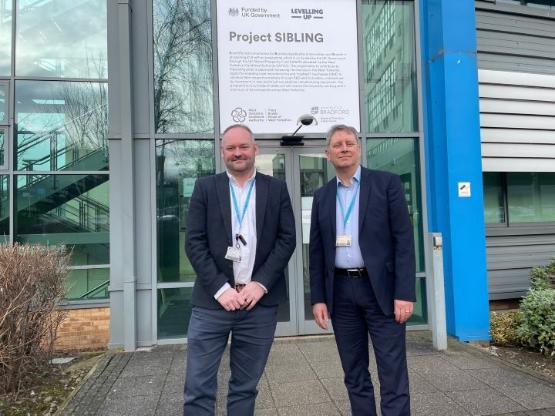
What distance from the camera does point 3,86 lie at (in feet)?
18.5

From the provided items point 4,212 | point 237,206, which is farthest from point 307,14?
point 4,212

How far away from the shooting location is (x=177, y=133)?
5.47 m

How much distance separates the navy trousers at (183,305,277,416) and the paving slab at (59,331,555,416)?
105 cm

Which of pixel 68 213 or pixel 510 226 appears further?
pixel 510 226

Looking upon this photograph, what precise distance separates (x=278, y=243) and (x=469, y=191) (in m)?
3.57

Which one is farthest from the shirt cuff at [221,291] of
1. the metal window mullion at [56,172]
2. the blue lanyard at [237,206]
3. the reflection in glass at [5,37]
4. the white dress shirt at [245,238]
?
the reflection in glass at [5,37]

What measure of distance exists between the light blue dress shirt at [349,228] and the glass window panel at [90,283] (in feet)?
12.6

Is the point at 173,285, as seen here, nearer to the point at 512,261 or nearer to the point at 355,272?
the point at 355,272

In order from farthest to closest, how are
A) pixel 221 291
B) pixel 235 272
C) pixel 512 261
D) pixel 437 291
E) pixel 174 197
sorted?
pixel 512 261
pixel 174 197
pixel 437 291
pixel 235 272
pixel 221 291

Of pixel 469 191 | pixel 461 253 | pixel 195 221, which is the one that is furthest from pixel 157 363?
pixel 469 191

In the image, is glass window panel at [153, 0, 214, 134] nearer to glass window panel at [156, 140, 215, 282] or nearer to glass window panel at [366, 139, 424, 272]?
glass window panel at [156, 140, 215, 282]

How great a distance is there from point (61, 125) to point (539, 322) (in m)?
6.11

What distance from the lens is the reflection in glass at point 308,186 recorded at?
5.61 meters

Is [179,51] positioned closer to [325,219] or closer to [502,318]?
[325,219]
